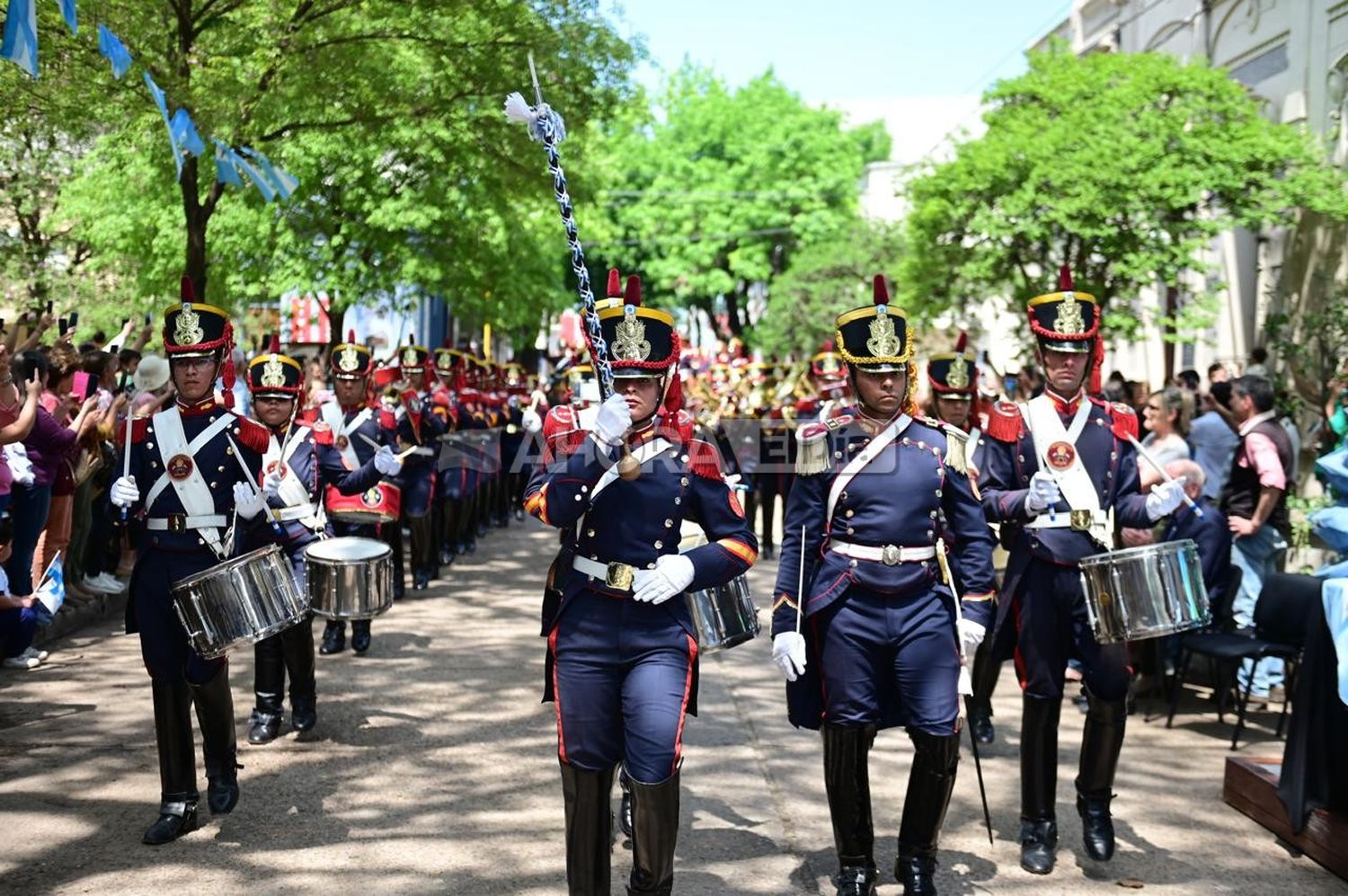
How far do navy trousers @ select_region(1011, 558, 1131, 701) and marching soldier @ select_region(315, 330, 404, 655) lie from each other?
5.25 m

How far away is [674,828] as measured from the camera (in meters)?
5.07

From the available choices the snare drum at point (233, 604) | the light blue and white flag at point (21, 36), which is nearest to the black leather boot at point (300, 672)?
the snare drum at point (233, 604)

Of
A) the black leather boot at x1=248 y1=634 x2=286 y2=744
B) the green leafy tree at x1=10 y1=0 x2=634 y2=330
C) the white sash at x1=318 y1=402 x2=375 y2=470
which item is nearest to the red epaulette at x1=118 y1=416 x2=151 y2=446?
the black leather boot at x1=248 y1=634 x2=286 y2=744

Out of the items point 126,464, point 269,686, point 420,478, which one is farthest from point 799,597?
point 420,478

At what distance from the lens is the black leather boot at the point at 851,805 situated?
577 centimetres

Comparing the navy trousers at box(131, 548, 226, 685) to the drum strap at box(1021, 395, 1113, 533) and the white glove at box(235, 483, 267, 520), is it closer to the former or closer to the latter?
the white glove at box(235, 483, 267, 520)

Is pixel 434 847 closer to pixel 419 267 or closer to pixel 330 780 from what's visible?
pixel 330 780

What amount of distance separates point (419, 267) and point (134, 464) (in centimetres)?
1471

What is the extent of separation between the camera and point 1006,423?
22.5 feet

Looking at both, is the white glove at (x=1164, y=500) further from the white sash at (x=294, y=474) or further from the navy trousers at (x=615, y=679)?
the white sash at (x=294, y=474)

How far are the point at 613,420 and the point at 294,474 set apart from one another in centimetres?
447

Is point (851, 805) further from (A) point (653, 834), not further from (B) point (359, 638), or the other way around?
(B) point (359, 638)

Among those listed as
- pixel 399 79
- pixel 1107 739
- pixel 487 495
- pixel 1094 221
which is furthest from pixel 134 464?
pixel 1094 221

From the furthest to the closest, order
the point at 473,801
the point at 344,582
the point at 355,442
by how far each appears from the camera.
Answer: the point at 355,442, the point at 344,582, the point at 473,801
